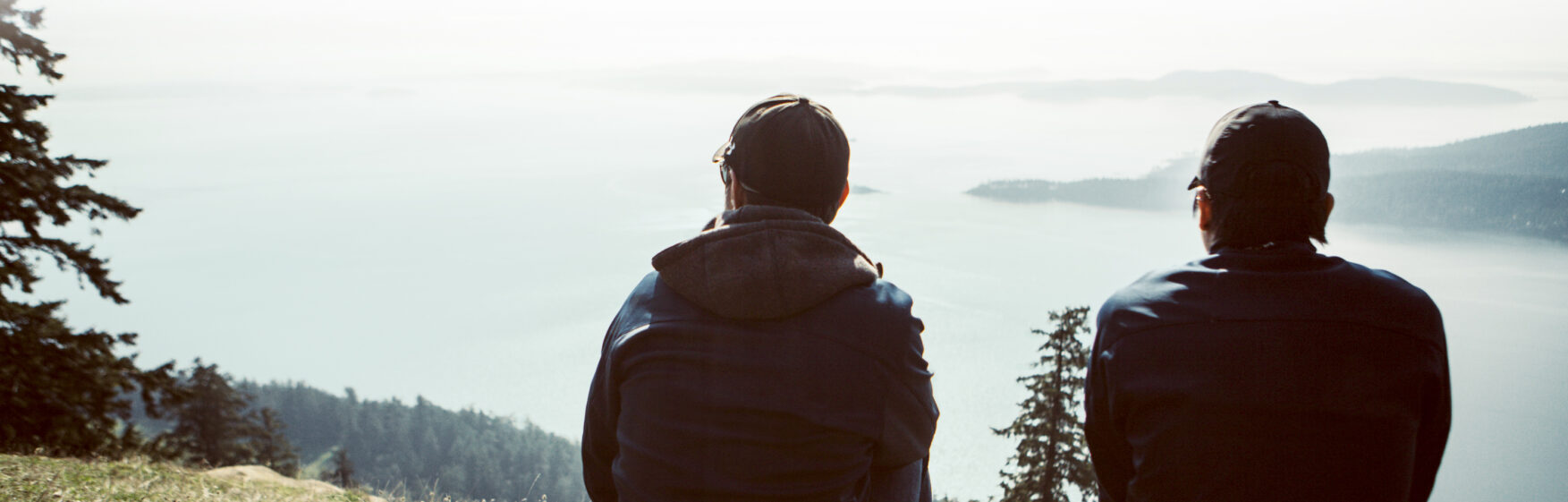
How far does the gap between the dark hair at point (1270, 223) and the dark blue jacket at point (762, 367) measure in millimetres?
925

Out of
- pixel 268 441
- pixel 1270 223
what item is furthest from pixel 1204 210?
pixel 268 441

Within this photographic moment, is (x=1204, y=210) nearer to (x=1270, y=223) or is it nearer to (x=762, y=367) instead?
(x=1270, y=223)

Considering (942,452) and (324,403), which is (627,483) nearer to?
(942,452)

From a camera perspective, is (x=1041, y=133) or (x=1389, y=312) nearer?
(x=1389, y=312)

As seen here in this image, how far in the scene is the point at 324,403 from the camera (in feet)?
204

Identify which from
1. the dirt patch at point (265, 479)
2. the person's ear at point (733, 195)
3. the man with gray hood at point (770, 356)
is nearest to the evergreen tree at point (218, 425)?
the dirt patch at point (265, 479)

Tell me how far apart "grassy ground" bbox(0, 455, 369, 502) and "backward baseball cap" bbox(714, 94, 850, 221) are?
4.47 metres

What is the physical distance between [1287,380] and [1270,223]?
17.4 inches

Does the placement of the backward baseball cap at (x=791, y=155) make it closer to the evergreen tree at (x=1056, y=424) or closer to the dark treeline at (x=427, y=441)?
the evergreen tree at (x=1056, y=424)

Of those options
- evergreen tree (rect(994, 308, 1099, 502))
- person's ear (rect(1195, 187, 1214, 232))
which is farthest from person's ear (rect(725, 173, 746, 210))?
evergreen tree (rect(994, 308, 1099, 502))

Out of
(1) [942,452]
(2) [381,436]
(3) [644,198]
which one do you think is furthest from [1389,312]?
(3) [644,198]

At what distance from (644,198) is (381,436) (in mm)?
→ 81373

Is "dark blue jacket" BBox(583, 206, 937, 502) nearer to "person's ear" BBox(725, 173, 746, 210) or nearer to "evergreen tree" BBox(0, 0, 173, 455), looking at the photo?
"person's ear" BBox(725, 173, 746, 210)

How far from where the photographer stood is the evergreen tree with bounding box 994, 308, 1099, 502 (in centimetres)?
1495
